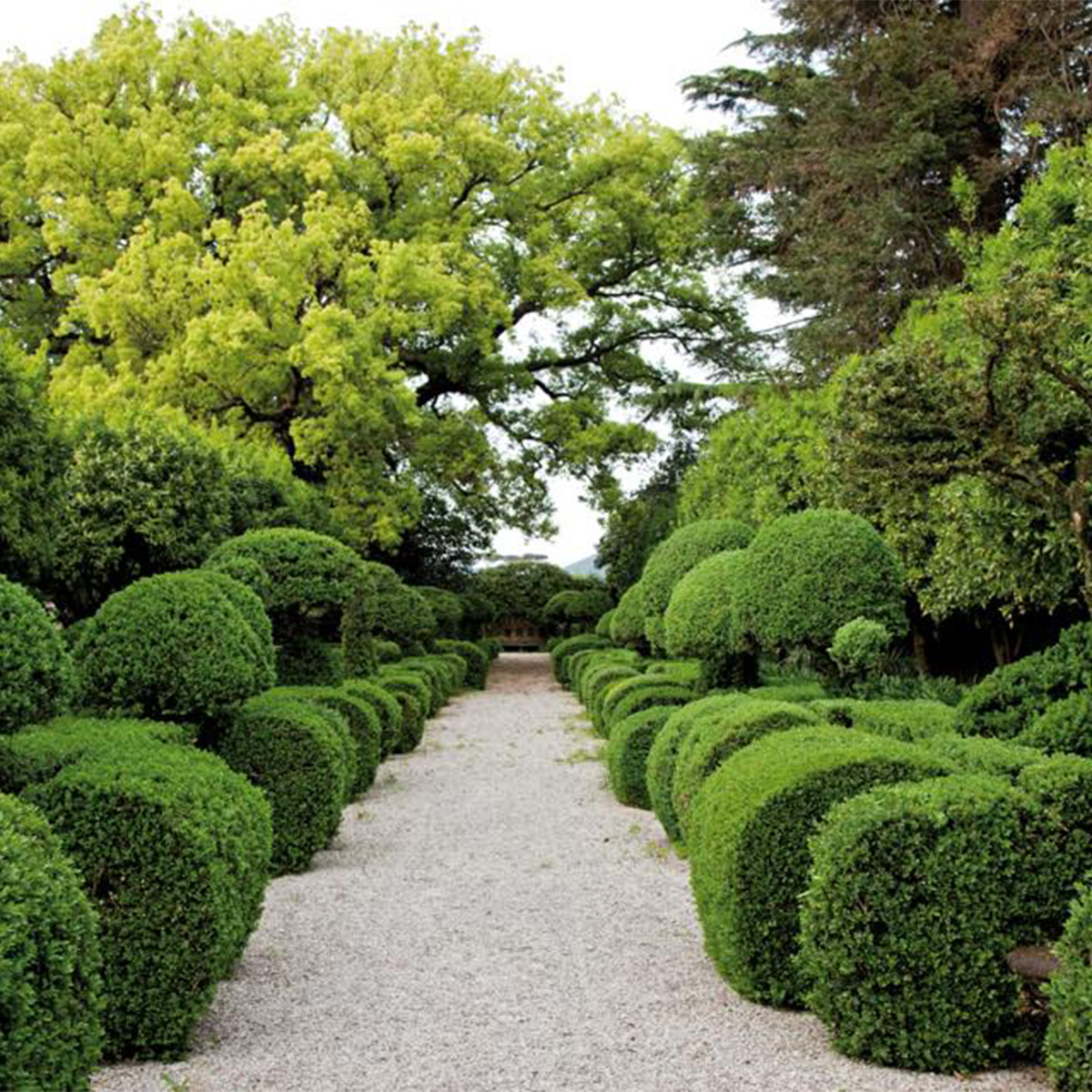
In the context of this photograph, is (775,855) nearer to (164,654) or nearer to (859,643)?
(164,654)

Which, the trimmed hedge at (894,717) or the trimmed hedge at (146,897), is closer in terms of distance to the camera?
the trimmed hedge at (146,897)

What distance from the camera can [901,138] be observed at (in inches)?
682

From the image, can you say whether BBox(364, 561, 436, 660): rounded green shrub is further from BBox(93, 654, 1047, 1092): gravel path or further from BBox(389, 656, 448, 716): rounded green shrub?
BBox(93, 654, 1047, 1092): gravel path

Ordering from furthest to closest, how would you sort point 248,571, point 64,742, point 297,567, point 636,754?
point 297,567 < point 248,571 < point 636,754 < point 64,742

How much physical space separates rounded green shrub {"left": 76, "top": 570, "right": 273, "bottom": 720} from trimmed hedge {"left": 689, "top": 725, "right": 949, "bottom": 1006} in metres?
3.16

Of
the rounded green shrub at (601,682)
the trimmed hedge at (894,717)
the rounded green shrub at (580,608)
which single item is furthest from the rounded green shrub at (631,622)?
the rounded green shrub at (580,608)

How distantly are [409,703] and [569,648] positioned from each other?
45.7 ft

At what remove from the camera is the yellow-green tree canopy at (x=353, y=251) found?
2138cm

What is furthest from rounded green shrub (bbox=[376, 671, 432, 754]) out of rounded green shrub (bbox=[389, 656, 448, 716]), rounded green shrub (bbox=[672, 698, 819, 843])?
rounded green shrub (bbox=[672, 698, 819, 843])

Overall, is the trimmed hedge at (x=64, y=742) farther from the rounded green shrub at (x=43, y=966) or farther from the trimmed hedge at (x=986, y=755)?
the trimmed hedge at (x=986, y=755)

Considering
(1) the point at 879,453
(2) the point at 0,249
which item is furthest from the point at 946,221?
(2) the point at 0,249

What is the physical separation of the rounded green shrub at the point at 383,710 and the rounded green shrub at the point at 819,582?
391 cm

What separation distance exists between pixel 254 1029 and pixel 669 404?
23578 mm

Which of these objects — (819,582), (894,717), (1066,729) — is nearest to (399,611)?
(819,582)
